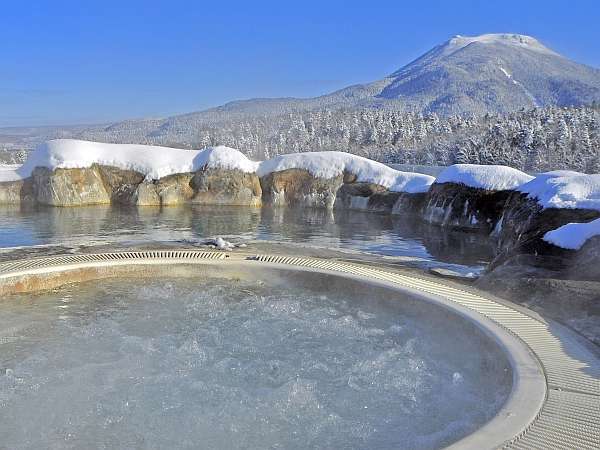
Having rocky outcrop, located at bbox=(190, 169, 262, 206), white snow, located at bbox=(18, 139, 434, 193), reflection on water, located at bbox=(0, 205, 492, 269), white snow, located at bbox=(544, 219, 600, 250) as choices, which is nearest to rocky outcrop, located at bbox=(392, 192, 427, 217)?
reflection on water, located at bbox=(0, 205, 492, 269)

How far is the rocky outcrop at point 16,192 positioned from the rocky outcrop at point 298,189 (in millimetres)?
9218

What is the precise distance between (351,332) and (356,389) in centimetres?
176

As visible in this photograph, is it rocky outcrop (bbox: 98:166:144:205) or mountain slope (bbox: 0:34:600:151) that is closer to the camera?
rocky outcrop (bbox: 98:166:144:205)

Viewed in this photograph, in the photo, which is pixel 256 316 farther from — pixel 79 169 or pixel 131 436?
pixel 79 169

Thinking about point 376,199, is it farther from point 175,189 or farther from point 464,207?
point 175,189

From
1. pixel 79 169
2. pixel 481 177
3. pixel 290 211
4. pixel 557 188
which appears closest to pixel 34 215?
pixel 79 169

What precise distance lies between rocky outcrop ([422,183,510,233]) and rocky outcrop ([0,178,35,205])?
604 inches

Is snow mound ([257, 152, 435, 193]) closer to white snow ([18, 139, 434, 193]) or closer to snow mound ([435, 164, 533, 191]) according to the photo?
white snow ([18, 139, 434, 193])

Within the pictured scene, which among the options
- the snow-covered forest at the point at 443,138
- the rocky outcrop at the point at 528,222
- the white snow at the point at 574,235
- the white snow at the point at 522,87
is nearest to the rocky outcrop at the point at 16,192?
the rocky outcrop at the point at 528,222

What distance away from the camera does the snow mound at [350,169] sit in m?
22.5

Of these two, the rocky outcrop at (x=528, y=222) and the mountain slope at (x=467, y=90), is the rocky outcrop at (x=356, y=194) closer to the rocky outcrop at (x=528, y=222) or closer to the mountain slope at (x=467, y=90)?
the rocky outcrop at (x=528, y=222)

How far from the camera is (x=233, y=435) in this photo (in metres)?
5.07

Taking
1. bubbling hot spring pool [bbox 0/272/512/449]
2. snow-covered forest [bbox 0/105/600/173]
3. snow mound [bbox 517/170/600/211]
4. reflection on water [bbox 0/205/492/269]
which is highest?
snow-covered forest [bbox 0/105/600/173]

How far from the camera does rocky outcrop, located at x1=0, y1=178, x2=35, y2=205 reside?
74.8 feet
